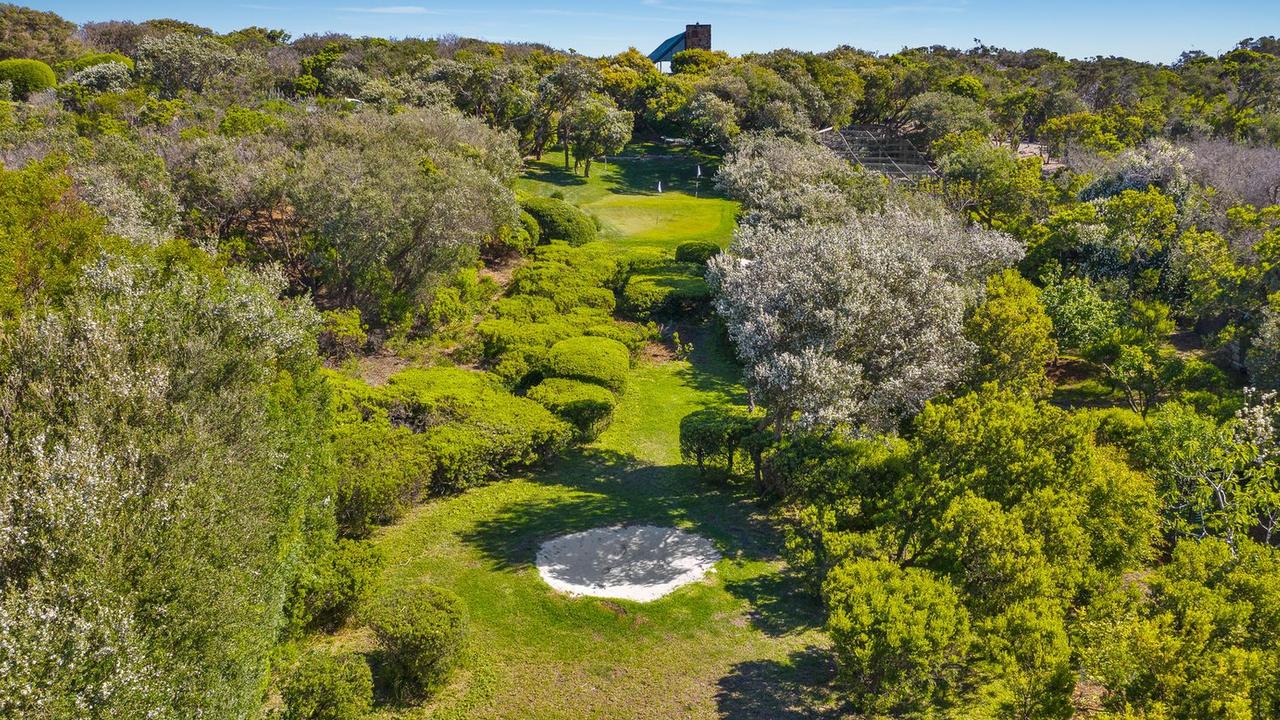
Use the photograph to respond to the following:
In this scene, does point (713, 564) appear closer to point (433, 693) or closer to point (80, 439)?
point (433, 693)

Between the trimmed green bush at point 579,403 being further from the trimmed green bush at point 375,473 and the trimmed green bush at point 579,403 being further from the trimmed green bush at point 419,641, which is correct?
the trimmed green bush at point 419,641

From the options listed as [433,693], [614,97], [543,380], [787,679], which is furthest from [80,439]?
[614,97]

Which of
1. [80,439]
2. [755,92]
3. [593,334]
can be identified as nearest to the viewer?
[80,439]

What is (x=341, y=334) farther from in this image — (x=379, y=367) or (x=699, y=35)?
(x=699, y=35)

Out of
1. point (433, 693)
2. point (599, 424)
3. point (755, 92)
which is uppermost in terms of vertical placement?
point (755, 92)

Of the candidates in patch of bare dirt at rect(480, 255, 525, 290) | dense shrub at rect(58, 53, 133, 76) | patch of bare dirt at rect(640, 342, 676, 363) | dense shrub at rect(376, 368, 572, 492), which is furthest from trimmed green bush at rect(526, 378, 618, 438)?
dense shrub at rect(58, 53, 133, 76)

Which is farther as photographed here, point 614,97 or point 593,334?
point 614,97

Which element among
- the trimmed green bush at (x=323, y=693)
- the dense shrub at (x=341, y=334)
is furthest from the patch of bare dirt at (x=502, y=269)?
the trimmed green bush at (x=323, y=693)

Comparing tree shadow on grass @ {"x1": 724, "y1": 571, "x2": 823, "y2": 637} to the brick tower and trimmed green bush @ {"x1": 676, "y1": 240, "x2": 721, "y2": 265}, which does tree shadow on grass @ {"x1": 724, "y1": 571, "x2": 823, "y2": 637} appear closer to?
trimmed green bush @ {"x1": 676, "y1": 240, "x2": 721, "y2": 265}
